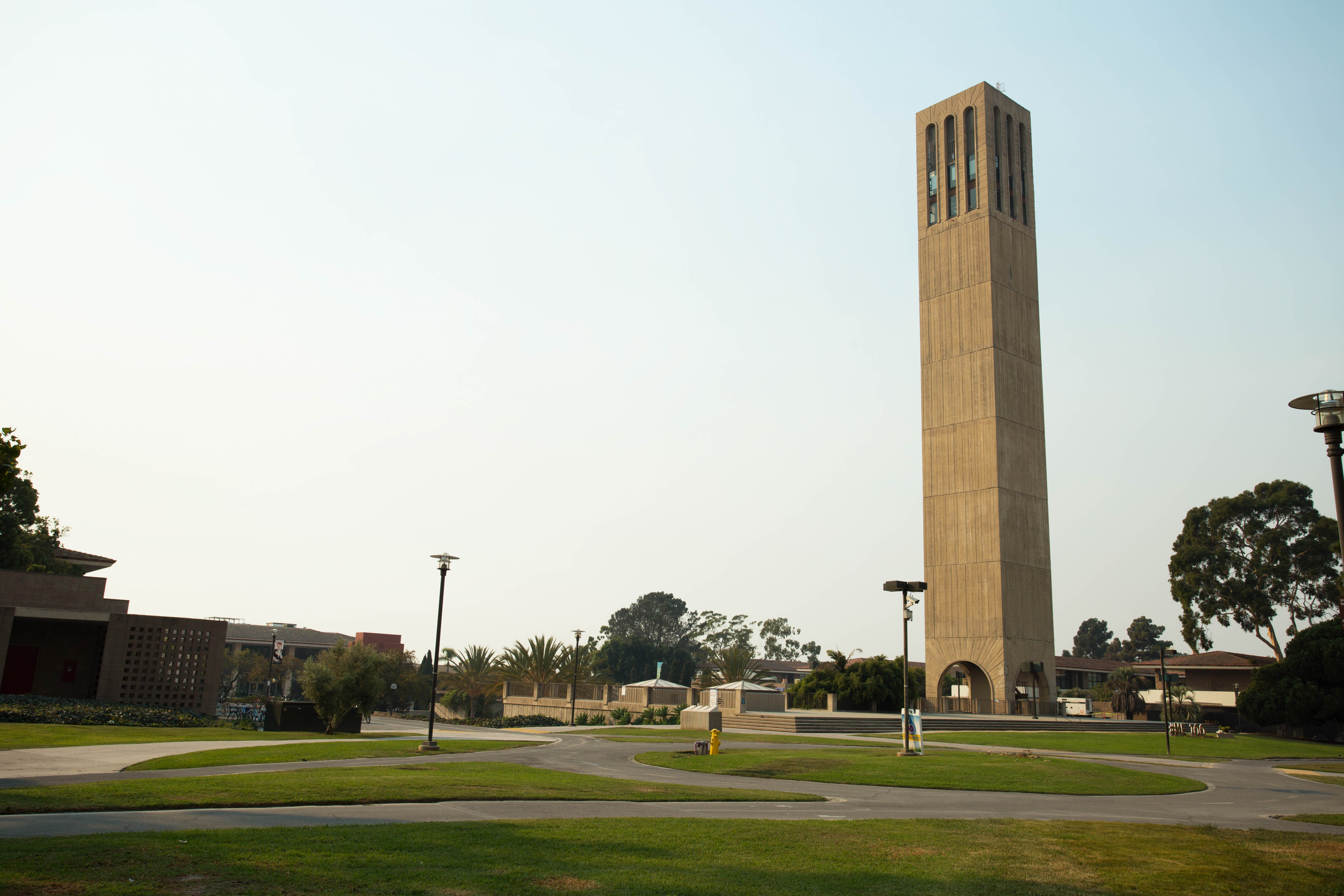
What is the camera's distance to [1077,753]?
102 ft

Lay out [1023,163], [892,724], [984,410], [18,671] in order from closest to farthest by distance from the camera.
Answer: [18,671] → [892,724] → [984,410] → [1023,163]

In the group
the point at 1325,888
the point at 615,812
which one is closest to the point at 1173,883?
the point at 1325,888

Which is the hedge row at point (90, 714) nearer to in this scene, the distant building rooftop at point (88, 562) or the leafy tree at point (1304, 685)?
the distant building rooftop at point (88, 562)

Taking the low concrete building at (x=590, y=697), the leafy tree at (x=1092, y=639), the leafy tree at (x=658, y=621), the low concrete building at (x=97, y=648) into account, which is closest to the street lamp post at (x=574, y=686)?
the low concrete building at (x=590, y=697)

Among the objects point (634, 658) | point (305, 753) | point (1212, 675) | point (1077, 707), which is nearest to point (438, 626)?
point (305, 753)

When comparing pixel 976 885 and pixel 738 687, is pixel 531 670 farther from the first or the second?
pixel 976 885

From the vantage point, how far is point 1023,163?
64.1 metres

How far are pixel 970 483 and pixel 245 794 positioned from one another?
51.6m

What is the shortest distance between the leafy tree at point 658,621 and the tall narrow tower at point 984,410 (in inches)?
3337

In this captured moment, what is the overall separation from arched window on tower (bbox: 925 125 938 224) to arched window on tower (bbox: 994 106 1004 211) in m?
4.06

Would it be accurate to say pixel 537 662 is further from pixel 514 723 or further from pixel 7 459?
pixel 7 459

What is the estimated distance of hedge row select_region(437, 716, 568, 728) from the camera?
48156 mm

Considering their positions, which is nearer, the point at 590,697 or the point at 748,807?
the point at 748,807

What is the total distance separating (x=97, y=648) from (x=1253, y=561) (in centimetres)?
7618
